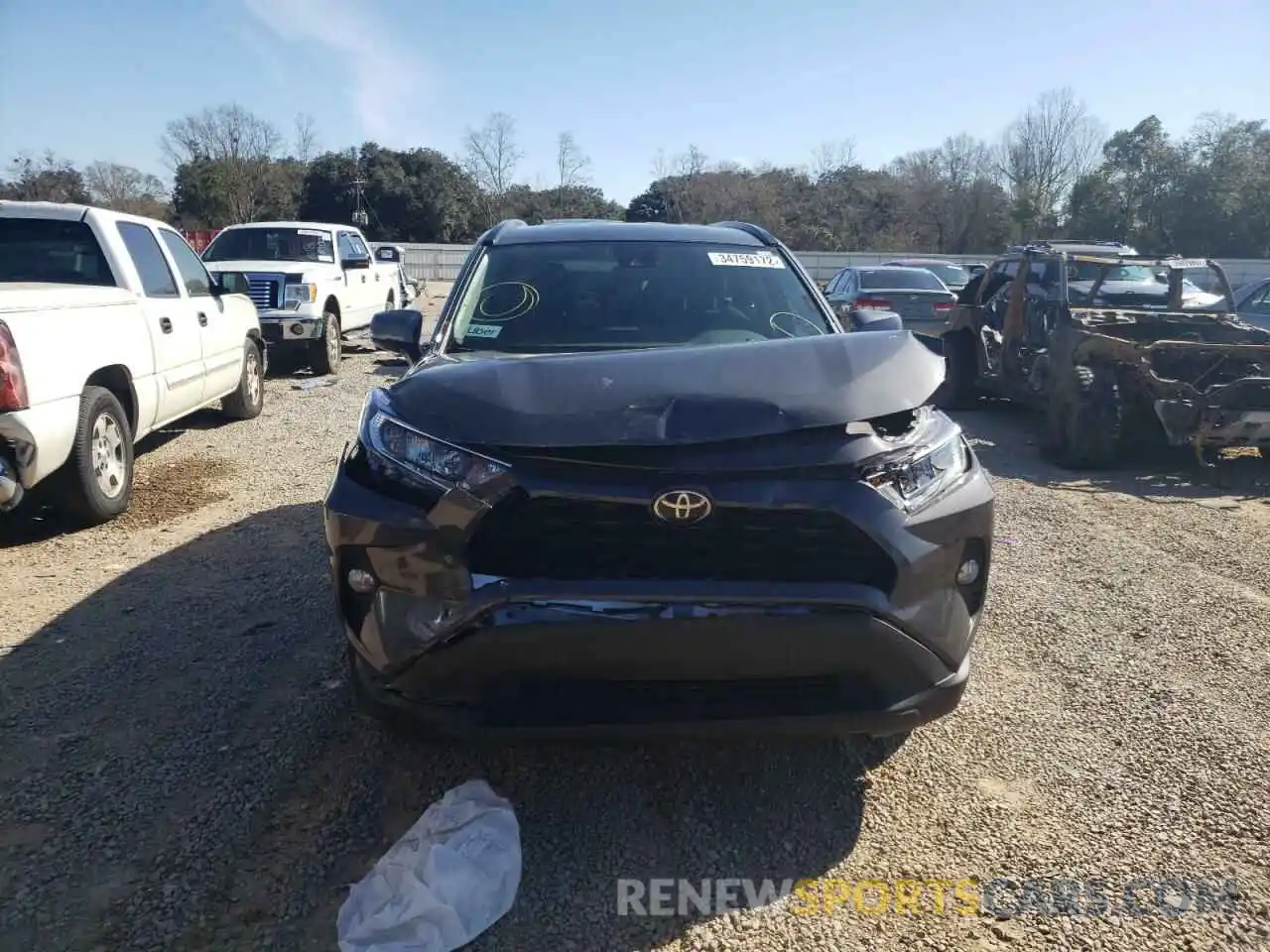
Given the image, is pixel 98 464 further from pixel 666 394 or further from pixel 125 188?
pixel 125 188

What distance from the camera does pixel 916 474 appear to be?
2.46 metres

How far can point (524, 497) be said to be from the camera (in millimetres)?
2301

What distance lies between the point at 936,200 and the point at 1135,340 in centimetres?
3950

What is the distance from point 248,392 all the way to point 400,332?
538 centimetres

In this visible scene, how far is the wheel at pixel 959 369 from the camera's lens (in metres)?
10.1

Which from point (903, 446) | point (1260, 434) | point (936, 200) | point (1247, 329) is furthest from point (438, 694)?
point (936, 200)

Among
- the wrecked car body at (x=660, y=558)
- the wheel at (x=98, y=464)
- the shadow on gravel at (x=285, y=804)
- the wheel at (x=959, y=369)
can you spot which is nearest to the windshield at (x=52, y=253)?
the wheel at (x=98, y=464)

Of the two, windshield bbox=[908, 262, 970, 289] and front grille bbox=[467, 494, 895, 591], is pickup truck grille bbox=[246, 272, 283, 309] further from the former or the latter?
windshield bbox=[908, 262, 970, 289]

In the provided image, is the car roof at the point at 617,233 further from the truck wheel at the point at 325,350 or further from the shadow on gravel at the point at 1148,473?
the truck wheel at the point at 325,350

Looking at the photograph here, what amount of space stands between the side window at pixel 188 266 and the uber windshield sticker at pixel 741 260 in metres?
4.90

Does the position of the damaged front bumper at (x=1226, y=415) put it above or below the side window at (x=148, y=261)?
below

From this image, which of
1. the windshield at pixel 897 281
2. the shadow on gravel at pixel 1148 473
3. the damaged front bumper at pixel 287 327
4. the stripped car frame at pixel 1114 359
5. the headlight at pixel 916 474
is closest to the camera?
the headlight at pixel 916 474

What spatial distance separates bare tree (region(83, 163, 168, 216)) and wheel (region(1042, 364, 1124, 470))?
40713mm

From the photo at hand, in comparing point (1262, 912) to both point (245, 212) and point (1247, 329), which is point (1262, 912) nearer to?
point (1247, 329)
